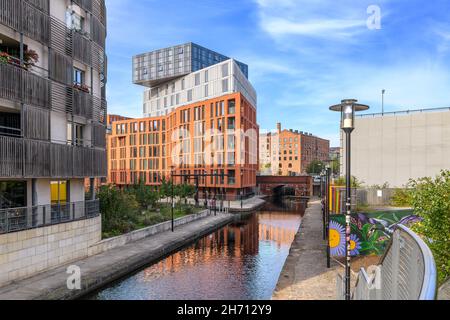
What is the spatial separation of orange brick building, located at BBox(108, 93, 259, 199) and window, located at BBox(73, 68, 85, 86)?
3133cm

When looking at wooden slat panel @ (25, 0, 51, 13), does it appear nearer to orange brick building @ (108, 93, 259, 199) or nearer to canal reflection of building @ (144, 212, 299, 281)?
canal reflection of building @ (144, 212, 299, 281)

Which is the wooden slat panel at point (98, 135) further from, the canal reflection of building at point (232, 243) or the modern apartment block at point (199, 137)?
the modern apartment block at point (199, 137)

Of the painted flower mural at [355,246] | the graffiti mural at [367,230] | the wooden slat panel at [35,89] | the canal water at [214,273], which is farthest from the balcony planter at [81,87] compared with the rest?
the painted flower mural at [355,246]

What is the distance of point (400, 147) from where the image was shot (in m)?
32.8

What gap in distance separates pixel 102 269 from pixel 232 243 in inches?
528

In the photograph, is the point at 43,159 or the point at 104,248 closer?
the point at 43,159

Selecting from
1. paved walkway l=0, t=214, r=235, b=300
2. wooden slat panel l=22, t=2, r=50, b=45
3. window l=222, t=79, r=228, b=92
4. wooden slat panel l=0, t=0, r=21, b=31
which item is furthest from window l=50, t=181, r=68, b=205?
window l=222, t=79, r=228, b=92

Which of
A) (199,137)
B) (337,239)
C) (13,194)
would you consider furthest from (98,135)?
(199,137)

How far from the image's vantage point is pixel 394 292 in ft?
18.4

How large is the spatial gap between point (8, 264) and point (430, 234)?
1620 centimetres

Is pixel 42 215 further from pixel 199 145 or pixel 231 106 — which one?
pixel 199 145

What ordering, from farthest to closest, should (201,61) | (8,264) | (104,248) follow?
(201,61), (104,248), (8,264)

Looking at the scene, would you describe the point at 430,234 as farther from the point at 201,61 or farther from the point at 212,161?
the point at 201,61
